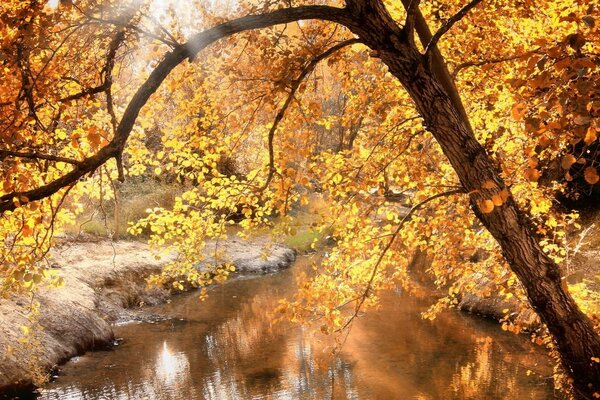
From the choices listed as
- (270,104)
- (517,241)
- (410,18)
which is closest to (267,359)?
(270,104)

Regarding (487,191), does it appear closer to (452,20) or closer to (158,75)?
(452,20)

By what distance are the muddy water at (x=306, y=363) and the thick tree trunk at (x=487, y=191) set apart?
442 cm

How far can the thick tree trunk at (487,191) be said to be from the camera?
520 cm

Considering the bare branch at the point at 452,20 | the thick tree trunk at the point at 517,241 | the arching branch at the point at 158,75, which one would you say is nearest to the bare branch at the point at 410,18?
the bare branch at the point at 452,20

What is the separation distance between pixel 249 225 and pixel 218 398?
3.98 meters

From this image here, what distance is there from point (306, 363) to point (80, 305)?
5802 millimetres

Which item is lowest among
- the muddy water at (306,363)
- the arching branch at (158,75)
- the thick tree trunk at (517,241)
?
the muddy water at (306,363)

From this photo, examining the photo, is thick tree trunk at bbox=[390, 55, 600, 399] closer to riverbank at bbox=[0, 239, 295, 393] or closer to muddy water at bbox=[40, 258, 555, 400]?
riverbank at bbox=[0, 239, 295, 393]

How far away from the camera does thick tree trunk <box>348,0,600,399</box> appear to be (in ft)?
17.1

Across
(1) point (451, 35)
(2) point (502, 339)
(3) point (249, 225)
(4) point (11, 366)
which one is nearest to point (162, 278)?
(3) point (249, 225)

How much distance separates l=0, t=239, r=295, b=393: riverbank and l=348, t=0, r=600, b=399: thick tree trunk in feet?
11.3

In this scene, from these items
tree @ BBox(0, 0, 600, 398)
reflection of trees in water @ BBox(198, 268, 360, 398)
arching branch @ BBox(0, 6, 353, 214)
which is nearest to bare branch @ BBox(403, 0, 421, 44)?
tree @ BBox(0, 0, 600, 398)

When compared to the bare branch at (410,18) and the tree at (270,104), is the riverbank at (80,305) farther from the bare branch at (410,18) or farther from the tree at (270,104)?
the bare branch at (410,18)

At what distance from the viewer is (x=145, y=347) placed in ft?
42.8
